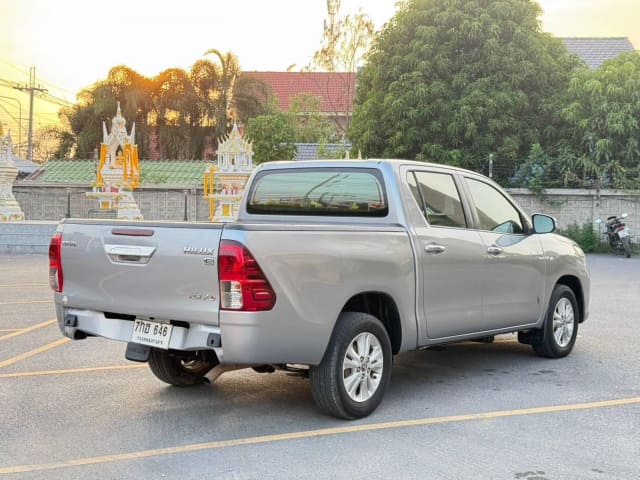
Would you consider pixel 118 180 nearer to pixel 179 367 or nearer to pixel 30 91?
pixel 179 367

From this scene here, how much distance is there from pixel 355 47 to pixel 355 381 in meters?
38.2

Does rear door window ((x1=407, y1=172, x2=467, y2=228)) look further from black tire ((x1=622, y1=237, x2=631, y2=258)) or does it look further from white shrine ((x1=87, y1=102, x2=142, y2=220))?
A: white shrine ((x1=87, y1=102, x2=142, y2=220))

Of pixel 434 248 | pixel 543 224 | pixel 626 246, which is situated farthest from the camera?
pixel 626 246

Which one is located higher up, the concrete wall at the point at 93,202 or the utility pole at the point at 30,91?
the utility pole at the point at 30,91

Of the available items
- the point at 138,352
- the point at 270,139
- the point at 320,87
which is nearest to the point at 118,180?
the point at 270,139

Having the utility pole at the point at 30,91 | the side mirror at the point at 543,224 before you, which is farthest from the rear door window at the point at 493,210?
the utility pole at the point at 30,91

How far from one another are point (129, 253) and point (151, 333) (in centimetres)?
54

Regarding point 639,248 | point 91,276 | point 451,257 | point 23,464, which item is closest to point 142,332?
point 91,276

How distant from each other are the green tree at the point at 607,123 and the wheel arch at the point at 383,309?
18960 mm

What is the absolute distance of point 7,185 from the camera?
23203mm

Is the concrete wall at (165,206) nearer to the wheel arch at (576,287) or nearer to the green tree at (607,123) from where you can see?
the green tree at (607,123)

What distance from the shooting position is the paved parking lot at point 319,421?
4398 mm

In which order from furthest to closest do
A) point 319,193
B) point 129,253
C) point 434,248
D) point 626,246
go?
point 626,246, point 319,193, point 434,248, point 129,253

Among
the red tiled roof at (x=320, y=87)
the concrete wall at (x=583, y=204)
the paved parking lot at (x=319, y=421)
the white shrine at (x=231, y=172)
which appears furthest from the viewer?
the red tiled roof at (x=320, y=87)
